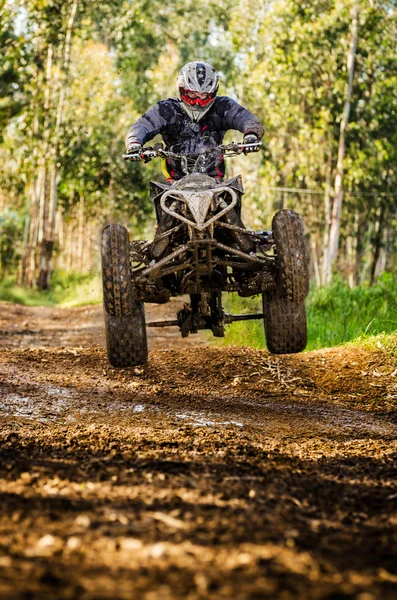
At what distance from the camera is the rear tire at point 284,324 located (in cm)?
729

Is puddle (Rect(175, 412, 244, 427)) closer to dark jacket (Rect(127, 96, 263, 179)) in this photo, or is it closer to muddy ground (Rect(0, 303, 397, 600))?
muddy ground (Rect(0, 303, 397, 600))

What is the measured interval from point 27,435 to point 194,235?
8.41ft

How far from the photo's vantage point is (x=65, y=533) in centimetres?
261

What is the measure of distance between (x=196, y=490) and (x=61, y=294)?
23.7 m

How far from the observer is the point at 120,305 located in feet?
22.4

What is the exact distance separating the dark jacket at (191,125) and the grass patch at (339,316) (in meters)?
2.79

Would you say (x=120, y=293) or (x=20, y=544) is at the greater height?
(x=120, y=293)

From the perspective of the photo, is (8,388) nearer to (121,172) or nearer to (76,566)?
(76,566)

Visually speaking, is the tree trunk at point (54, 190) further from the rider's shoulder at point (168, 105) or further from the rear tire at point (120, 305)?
the rear tire at point (120, 305)

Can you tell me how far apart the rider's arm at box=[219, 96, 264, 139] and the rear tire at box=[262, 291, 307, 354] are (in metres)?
1.66

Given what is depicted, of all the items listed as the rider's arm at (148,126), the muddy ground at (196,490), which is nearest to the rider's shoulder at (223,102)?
the rider's arm at (148,126)

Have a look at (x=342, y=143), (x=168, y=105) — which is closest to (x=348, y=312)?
(x=168, y=105)

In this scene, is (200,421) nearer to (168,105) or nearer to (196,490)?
(196,490)

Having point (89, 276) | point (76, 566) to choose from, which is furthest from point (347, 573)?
point (89, 276)
